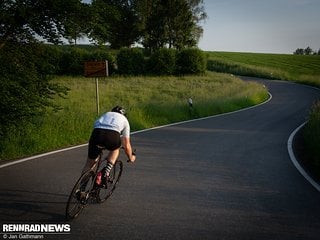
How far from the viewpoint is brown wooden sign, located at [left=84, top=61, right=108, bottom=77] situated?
15.4m

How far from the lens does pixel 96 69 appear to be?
15.5 m

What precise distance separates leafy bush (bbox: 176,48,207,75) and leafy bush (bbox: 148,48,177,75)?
1505 millimetres

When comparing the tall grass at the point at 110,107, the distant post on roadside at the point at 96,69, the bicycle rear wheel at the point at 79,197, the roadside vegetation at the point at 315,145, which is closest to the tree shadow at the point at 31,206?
the bicycle rear wheel at the point at 79,197

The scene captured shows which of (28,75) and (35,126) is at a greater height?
(28,75)

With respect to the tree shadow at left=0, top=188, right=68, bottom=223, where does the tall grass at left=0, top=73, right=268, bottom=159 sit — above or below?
below

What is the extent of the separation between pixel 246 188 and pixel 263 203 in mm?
924

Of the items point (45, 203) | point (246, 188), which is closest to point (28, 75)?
point (45, 203)

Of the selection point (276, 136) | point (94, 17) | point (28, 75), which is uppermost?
point (94, 17)

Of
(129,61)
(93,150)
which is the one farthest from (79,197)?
(129,61)

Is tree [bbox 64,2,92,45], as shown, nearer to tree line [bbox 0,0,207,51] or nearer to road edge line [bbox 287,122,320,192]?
tree line [bbox 0,0,207,51]

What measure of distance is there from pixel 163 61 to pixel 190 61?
4.07 m

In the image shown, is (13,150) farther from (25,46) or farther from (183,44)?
(183,44)

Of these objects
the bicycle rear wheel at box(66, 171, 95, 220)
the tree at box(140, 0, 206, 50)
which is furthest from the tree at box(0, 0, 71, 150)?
the tree at box(140, 0, 206, 50)

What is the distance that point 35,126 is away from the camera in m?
12.2
